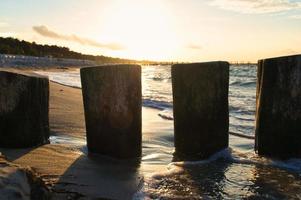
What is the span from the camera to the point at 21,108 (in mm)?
5012

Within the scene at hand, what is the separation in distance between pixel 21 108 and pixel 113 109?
1009 mm

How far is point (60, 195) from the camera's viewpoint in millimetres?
3547

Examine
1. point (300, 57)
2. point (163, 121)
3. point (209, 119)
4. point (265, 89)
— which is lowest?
point (163, 121)

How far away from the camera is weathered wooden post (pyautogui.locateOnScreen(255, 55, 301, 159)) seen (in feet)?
17.2

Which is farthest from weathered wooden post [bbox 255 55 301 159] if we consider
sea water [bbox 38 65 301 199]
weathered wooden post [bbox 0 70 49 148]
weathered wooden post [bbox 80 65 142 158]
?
weathered wooden post [bbox 0 70 49 148]

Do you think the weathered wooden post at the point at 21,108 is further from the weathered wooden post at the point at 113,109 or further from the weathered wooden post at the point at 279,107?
the weathered wooden post at the point at 279,107

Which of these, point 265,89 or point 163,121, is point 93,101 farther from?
point 163,121

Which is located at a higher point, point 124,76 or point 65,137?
point 124,76

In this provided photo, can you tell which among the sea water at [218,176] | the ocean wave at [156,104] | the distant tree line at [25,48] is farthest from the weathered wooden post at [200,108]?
the distant tree line at [25,48]

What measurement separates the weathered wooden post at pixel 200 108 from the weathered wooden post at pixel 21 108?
1566mm

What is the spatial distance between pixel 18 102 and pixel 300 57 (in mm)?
3182

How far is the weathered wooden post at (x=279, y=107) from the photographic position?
5238mm

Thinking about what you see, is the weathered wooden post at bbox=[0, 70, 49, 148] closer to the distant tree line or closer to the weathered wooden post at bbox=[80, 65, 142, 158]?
the weathered wooden post at bbox=[80, 65, 142, 158]

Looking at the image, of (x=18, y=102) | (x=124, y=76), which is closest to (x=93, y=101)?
(x=124, y=76)
